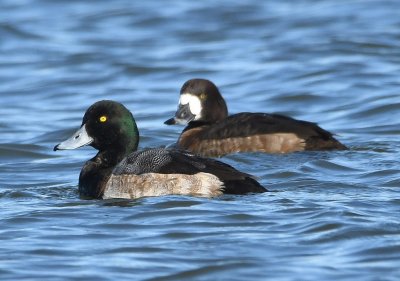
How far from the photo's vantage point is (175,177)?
9.54 meters

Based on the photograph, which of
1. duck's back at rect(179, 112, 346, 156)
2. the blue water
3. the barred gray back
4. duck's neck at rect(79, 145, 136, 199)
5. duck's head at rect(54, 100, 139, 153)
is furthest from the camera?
duck's back at rect(179, 112, 346, 156)

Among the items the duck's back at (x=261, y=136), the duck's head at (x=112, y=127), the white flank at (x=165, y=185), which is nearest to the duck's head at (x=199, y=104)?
the duck's back at (x=261, y=136)

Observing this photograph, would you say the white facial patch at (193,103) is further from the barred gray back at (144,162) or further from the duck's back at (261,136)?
the barred gray back at (144,162)

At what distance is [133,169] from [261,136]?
2.60 metres

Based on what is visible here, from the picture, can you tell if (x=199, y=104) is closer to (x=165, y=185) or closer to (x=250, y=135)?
(x=250, y=135)

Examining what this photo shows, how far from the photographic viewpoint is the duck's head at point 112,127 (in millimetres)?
10422

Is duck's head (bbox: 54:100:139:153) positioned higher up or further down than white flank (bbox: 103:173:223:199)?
higher up

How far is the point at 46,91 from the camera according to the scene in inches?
689

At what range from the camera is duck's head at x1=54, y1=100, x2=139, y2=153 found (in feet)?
34.2

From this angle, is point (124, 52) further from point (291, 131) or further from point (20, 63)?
point (291, 131)

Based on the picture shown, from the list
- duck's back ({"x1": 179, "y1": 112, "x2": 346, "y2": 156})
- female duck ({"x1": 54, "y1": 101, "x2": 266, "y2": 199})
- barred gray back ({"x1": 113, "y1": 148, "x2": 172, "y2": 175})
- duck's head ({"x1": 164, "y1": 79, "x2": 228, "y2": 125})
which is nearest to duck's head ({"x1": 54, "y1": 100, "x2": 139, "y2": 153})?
female duck ({"x1": 54, "y1": 101, "x2": 266, "y2": 199})

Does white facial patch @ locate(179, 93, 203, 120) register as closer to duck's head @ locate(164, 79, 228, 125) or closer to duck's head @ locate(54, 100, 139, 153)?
duck's head @ locate(164, 79, 228, 125)

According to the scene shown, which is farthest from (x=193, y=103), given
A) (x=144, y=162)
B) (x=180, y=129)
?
(x=144, y=162)

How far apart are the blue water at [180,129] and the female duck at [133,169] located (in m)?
0.14
